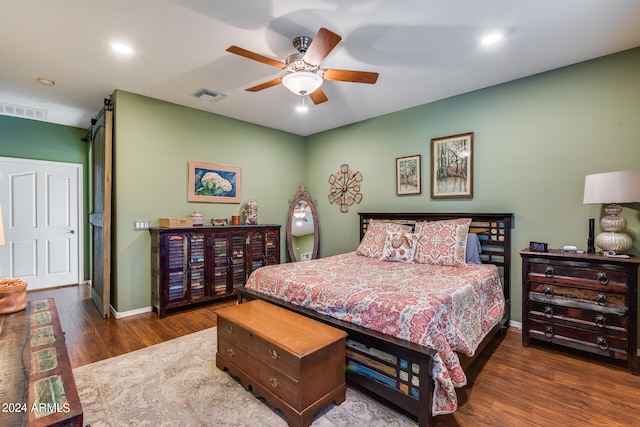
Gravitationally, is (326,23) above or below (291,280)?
above

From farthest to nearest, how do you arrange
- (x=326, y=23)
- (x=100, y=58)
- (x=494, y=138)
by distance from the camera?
(x=494, y=138)
(x=100, y=58)
(x=326, y=23)

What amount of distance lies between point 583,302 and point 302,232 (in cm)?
391

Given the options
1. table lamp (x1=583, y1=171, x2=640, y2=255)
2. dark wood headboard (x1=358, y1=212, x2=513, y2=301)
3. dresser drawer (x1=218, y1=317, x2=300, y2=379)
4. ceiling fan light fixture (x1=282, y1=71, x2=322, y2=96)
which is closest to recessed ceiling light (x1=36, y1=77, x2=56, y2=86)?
ceiling fan light fixture (x1=282, y1=71, x2=322, y2=96)

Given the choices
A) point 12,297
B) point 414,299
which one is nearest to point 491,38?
point 414,299

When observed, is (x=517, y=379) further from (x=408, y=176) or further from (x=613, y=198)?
(x=408, y=176)

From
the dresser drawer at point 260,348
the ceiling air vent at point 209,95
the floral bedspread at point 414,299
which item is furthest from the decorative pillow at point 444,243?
the ceiling air vent at point 209,95

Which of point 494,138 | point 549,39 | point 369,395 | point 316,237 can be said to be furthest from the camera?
point 316,237

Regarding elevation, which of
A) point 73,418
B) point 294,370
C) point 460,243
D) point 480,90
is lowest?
point 294,370

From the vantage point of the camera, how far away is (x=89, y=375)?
237 cm

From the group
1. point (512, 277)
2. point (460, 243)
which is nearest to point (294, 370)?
point (460, 243)

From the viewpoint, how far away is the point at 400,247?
3504mm

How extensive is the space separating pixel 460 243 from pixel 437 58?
1.91 m

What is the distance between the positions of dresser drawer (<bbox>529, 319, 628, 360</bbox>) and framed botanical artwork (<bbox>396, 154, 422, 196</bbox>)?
2.07m

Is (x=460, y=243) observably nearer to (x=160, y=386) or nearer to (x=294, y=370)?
(x=294, y=370)
